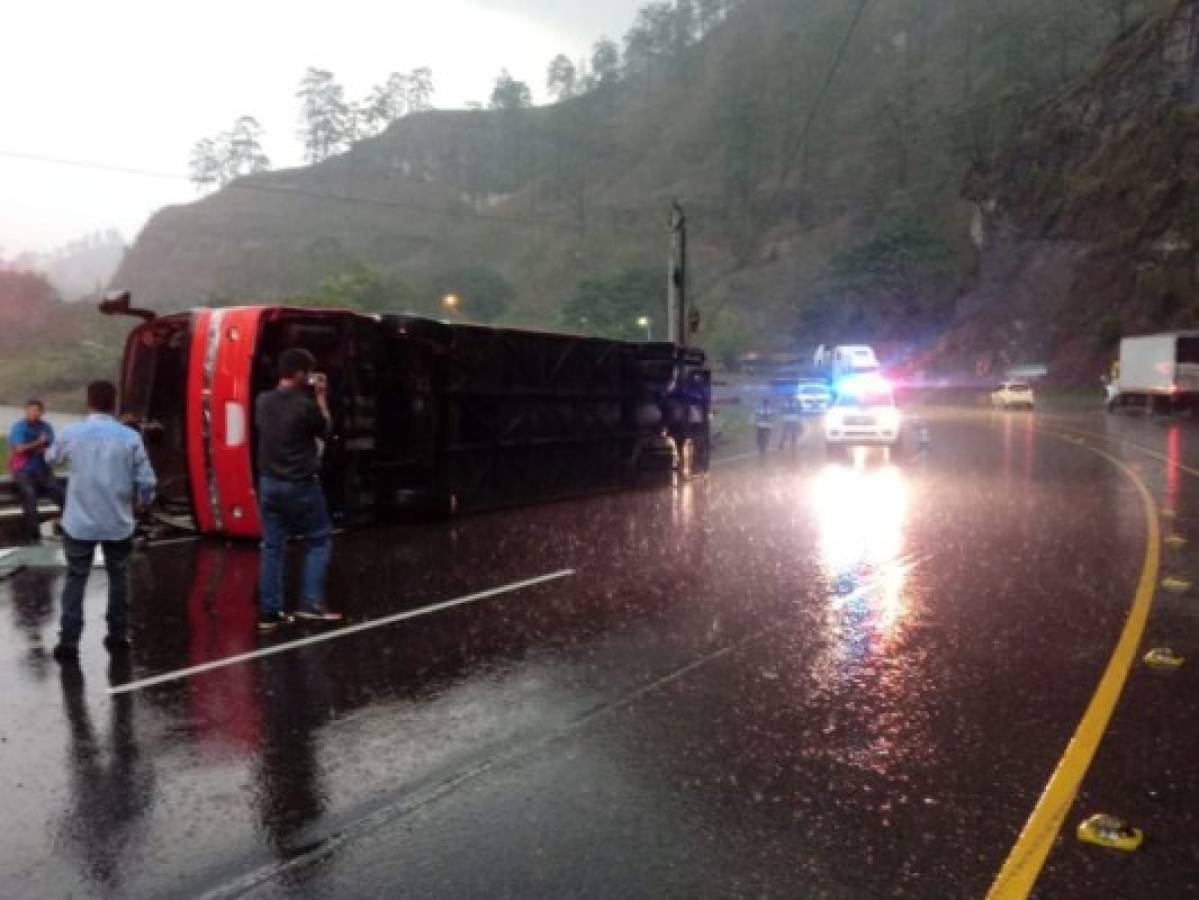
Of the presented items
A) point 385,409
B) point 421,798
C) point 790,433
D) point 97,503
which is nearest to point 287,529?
point 97,503

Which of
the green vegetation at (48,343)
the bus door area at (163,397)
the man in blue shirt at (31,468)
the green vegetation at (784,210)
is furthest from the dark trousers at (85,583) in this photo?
the green vegetation at (48,343)

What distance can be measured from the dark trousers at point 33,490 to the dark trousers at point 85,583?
531 cm

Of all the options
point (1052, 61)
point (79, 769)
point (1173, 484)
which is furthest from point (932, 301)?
point (79, 769)

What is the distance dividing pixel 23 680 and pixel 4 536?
622cm

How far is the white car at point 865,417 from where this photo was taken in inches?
888

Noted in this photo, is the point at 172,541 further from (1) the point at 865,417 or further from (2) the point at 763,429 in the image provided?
(1) the point at 865,417

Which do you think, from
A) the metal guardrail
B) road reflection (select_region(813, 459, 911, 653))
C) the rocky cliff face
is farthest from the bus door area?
the rocky cliff face

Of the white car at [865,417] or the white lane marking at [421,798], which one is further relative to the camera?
the white car at [865,417]

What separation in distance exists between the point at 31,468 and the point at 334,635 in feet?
20.5

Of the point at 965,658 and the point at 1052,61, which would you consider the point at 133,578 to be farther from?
the point at 1052,61

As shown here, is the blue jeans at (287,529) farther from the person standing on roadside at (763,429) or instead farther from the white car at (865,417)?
the white car at (865,417)

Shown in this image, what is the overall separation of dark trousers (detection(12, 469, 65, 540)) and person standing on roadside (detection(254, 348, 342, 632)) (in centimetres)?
524

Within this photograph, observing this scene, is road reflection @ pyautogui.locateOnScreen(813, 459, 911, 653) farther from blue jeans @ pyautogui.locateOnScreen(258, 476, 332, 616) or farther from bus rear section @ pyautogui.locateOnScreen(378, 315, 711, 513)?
blue jeans @ pyautogui.locateOnScreen(258, 476, 332, 616)

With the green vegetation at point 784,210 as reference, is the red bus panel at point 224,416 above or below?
below
